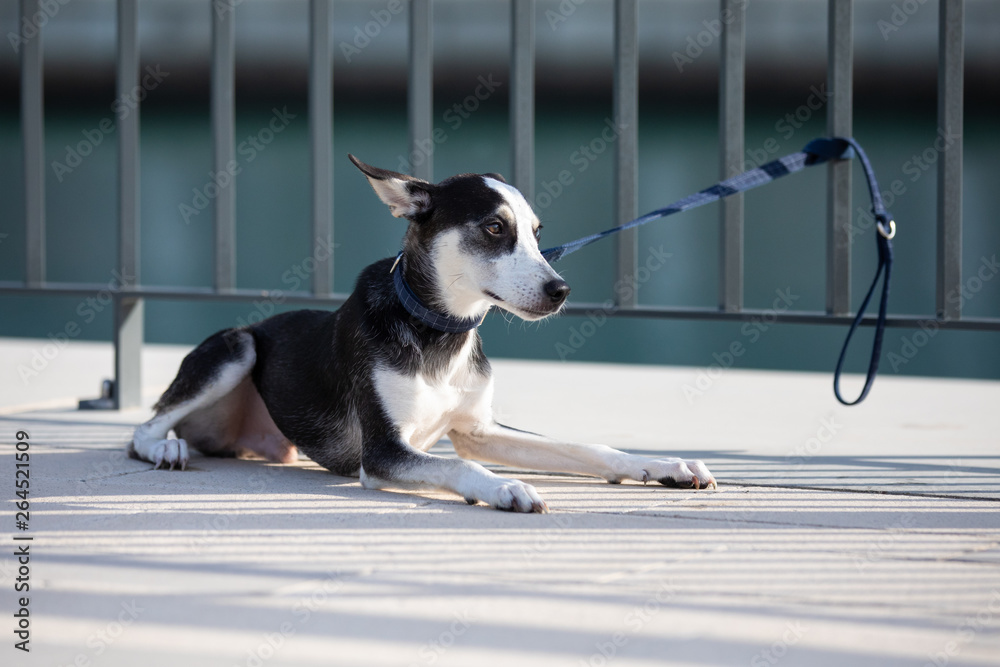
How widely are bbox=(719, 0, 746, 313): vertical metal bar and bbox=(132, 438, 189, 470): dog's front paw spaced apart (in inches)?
80.2

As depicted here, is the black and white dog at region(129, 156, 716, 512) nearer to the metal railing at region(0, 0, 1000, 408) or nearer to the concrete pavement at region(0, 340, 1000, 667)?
the concrete pavement at region(0, 340, 1000, 667)

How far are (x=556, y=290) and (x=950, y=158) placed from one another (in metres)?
1.82

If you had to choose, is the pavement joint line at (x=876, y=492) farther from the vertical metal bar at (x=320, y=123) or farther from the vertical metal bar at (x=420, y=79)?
the vertical metal bar at (x=320, y=123)

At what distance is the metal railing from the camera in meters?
3.68

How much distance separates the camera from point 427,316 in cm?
287

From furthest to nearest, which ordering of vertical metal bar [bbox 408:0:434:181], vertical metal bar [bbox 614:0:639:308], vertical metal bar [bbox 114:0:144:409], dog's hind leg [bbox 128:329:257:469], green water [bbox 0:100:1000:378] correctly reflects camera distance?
green water [bbox 0:100:1000:378], vertical metal bar [bbox 114:0:144:409], vertical metal bar [bbox 408:0:434:181], vertical metal bar [bbox 614:0:639:308], dog's hind leg [bbox 128:329:257:469]

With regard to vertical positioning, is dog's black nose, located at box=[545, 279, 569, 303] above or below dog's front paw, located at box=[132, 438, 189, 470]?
above

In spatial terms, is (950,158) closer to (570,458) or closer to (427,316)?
(570,458)

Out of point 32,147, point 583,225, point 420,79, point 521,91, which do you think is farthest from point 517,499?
point 583,225

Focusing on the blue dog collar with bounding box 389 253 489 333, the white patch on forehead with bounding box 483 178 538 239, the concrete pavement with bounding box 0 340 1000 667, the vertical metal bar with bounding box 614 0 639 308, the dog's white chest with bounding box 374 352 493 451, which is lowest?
the concrete pavement with bounding box 0 340 1000 667

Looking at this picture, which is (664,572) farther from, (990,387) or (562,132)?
(562,132)

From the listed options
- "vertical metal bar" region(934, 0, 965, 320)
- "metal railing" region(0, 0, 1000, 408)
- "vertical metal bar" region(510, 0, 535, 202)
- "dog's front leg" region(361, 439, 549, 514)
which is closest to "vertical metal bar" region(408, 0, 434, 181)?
"metal railing" region(0, 0, 1000, 408)

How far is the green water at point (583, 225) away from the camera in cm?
909

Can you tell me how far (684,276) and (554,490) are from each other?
6836 mm
